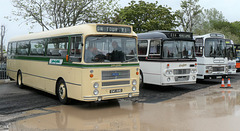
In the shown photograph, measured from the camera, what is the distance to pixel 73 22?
90.1ft

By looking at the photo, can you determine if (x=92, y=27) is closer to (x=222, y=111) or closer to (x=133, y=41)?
(x=133, y=41)

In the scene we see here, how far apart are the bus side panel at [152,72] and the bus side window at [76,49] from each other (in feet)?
17.4

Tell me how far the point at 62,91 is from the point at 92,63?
222 centimetres

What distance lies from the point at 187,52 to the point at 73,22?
15712 millimetres

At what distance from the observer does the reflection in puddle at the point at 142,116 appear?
303 inches

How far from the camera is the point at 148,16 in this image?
1891 inches

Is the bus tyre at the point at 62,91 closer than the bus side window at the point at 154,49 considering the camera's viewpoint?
Yes

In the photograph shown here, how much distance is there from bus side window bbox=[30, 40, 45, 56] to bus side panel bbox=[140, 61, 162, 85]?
5.36m

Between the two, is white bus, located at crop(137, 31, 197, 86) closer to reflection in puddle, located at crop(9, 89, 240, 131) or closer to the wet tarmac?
the wet tarmac

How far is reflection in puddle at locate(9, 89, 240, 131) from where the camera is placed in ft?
25.3

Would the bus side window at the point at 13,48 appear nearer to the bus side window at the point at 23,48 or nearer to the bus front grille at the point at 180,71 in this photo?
the bus side window at the point at 23,48

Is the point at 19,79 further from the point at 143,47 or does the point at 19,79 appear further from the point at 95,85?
the point at 95,85

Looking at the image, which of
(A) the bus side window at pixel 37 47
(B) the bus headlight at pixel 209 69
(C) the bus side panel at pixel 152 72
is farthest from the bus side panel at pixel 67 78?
(B) the bus headlight at pixel 209 69

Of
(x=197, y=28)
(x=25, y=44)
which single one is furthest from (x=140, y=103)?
(x=197, y=28)
